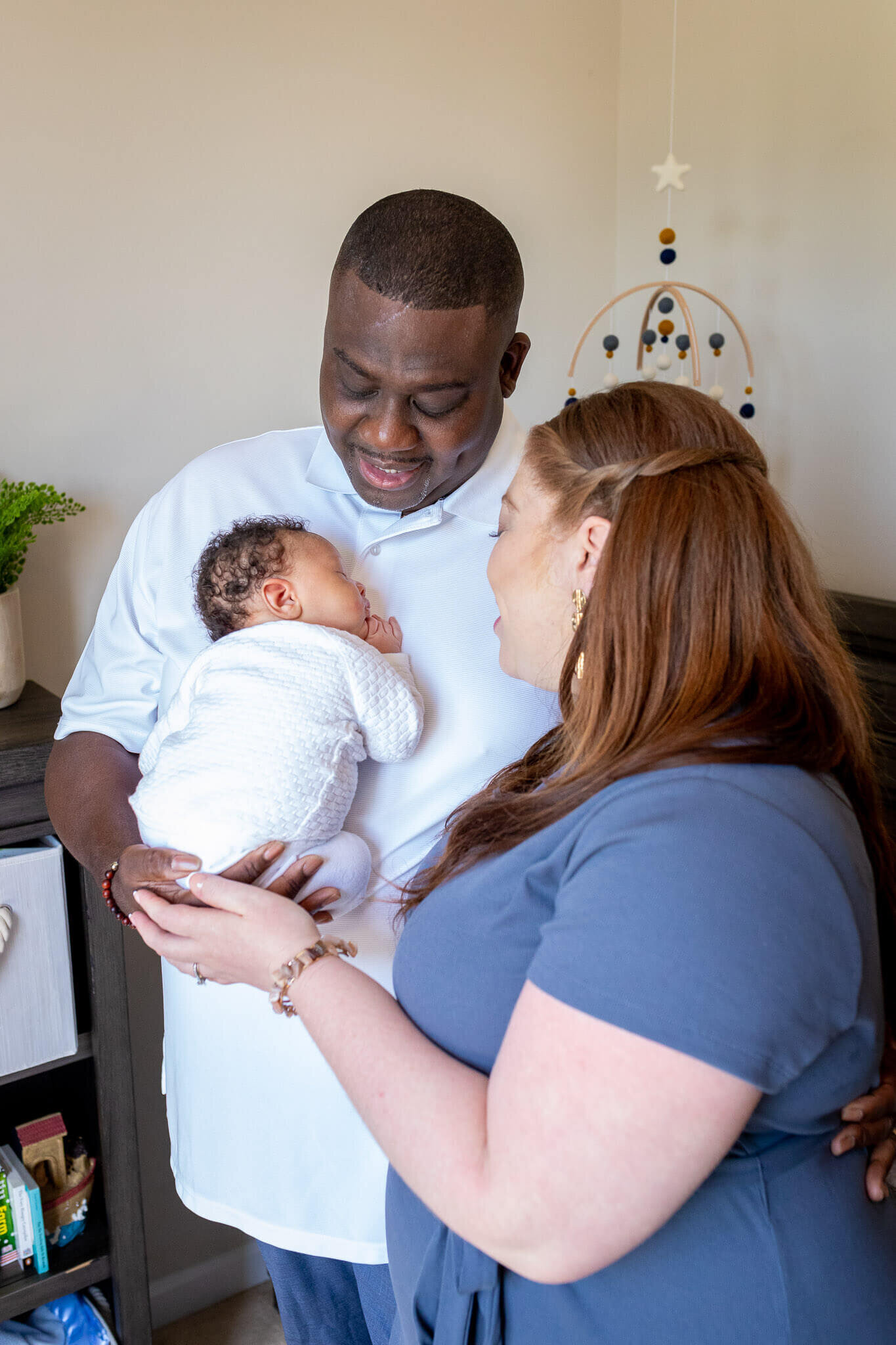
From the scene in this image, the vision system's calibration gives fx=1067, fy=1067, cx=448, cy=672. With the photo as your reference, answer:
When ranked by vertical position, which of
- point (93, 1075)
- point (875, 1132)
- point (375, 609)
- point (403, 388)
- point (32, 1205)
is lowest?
point (32, 1205)

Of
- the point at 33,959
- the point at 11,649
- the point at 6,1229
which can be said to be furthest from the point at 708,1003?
the point at 6,1229

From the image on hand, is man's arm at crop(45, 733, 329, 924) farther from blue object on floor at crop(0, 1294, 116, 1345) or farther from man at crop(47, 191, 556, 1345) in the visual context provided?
blue object on floor at crop(0, 1294, 116, 1345)

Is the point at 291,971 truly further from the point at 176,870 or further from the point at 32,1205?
the point at 32,1205

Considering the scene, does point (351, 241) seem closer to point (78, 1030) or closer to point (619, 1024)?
point (619, 1024)

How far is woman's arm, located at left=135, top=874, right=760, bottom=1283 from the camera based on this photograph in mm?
673

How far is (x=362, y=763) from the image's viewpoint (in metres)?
1.26

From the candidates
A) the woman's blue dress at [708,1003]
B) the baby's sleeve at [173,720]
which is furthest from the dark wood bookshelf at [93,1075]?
the woman's blue dress at [708,1003]

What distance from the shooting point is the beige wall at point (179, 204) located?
66.2 inches

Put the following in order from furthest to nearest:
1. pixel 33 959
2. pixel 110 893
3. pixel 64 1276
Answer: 1. pixel 64 1276
2. pixel 33 959
3. pixel 110 893

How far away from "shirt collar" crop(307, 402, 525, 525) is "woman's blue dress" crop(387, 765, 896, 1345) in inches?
21.8

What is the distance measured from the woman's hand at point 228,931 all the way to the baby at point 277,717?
0.22ft

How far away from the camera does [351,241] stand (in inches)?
47.8

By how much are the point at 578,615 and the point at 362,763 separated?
0.40 metres

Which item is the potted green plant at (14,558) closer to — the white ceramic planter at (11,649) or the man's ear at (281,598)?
the white ceramic planter at (11,649)
